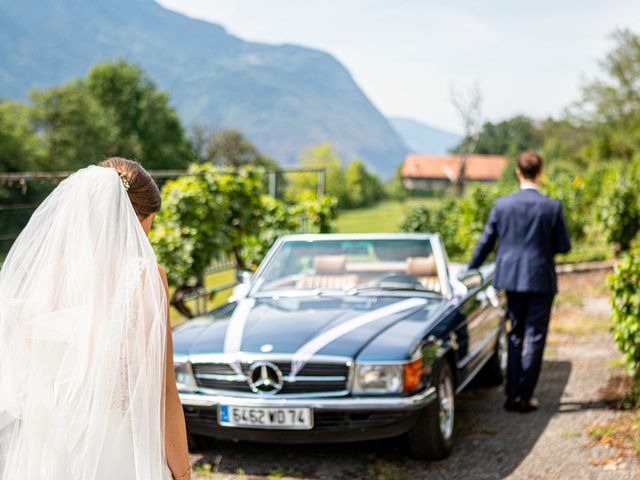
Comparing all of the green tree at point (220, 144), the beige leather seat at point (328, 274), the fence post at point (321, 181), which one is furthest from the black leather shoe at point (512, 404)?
the green tree at point (220, 144)

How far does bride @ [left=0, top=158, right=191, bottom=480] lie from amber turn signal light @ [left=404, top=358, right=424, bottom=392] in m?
2.37

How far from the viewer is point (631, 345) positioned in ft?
19.7

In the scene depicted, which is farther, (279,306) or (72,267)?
(279,306)

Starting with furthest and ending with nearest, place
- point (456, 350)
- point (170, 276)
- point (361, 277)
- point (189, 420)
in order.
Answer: point (170, 276)
point (361, 277)
point (456, 350)
point (189, 420)

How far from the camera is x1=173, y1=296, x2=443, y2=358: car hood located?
508 centimetres

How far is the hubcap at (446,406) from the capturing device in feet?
17.3

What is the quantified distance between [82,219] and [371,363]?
260 cm

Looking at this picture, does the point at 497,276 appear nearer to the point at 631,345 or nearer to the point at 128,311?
the point at 631,345

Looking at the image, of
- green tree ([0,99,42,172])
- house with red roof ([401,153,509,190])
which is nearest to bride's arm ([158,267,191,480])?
green tree ([0,99,42,172])

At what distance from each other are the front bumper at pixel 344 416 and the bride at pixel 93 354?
2.21 m

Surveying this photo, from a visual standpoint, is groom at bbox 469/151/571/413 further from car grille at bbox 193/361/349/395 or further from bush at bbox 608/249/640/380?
car grille at bbox 193/361/349/395

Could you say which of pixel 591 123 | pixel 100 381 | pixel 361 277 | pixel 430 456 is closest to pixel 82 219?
pixel 100 381

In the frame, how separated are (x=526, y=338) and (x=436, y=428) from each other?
1.62 metres

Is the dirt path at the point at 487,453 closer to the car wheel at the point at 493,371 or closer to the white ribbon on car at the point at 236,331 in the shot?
the car wheel at the point at 493,371
